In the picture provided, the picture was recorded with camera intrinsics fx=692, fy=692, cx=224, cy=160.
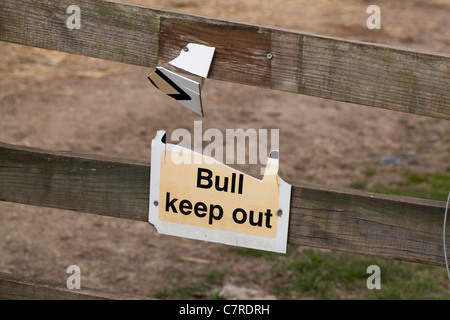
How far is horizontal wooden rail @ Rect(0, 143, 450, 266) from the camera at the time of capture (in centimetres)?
254

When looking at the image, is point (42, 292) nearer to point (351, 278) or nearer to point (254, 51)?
point (254, 51)

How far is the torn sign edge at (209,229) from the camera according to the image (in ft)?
8.54

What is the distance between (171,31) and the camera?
253 cm

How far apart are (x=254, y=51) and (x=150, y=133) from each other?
3.90 meters

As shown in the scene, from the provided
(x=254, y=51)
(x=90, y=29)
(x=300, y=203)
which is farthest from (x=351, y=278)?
(x=90, y=29)

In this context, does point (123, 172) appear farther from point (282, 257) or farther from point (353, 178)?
point (353, 178)

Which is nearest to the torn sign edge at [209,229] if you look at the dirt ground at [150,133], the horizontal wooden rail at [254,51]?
the horizontal wooden rail at [254,51]

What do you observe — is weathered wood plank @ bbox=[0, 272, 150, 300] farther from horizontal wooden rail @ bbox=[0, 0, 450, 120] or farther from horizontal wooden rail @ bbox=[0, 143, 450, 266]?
horizontal wooden rail @ bbox=[0, 0, 450, 120]

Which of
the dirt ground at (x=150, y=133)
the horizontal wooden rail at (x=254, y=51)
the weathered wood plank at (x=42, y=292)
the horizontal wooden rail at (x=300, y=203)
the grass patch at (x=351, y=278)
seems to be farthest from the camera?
the dirt ground at (x=150, y=133)

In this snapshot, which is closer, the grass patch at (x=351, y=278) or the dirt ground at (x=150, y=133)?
the grass patch at (x=351, y=278)

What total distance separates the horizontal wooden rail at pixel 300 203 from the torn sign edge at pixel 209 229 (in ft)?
0.11

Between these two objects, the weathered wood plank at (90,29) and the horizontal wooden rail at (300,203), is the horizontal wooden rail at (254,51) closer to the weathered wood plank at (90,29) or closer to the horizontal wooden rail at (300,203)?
the weathered wood plank at (90,29)
